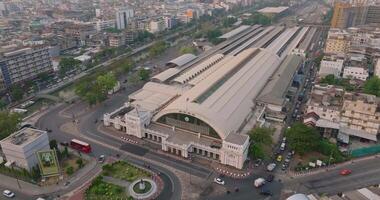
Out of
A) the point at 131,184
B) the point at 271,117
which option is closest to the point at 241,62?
the point at 271,117

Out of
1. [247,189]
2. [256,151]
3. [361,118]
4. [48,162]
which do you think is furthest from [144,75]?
[361,118]

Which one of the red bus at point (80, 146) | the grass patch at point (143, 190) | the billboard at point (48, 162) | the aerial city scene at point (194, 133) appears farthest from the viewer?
the red bus at point (80, 146)

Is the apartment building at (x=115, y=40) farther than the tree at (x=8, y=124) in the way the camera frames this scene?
Yes

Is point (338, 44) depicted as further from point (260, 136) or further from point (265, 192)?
point (265, 192)

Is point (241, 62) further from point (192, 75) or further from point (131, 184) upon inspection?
point (131, 184)

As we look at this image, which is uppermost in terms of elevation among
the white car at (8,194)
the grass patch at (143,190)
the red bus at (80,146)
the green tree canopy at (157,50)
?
the green tree canopy at (157,50)

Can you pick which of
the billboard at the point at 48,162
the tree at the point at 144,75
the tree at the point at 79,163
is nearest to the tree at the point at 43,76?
the tree at the point at 144,75

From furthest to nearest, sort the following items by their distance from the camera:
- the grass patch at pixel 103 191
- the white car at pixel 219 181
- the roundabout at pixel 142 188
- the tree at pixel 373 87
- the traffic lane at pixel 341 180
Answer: the tree at pixel 373 87 < the white car at pixel 219 181 < the traffic lane at pixel 341 180 < the roundabout at pixel 142 188 < the grass patch at pixel 103 191

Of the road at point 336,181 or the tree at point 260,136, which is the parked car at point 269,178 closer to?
the road at point 336,181
